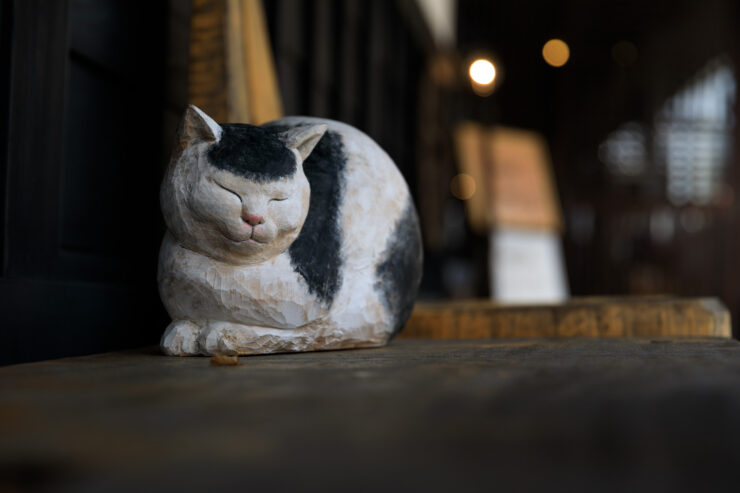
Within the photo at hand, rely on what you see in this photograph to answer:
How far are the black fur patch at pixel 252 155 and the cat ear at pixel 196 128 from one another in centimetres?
2

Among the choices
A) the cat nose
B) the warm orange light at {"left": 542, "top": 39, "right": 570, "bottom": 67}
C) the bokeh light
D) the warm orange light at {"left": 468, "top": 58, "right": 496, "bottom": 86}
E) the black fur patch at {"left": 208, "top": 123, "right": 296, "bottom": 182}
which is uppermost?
the bokeh light

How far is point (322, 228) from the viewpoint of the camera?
1.45 meters

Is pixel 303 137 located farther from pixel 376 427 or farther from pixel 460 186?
pixel 460 186

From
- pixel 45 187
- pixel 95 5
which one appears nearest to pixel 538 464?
pixel 45 187

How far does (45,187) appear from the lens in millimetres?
1412

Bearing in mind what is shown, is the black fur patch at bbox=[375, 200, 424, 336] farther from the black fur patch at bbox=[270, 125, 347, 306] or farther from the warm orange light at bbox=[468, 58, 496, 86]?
the warm orange light at bbox=[468, 58, 496, 86]

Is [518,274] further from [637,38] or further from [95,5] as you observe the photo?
[95,5]

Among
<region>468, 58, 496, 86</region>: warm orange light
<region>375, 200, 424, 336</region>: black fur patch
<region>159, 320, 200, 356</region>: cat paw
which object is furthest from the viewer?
<region>468, 58, 496, 86</region>: warm orange light

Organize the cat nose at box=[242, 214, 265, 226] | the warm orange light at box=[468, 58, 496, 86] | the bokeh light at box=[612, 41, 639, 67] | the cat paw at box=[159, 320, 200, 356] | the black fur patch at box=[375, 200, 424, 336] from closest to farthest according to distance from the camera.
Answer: the cat nose at box=[242, 214, 265, 226]
the cat paw at box=[159, 320, 200, 356]
the black fur patch at box=[375, 200, 424, 336]
the warm orange light at box=[468, 58, 496, 86]
the bokeh light at box=[612, 41, 639, 67]

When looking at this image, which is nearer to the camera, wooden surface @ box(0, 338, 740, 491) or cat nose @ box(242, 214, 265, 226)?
wooden surface @ box(0, 338, 740, 491)

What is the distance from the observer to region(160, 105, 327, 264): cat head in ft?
4.09

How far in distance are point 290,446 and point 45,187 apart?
1.05 meters

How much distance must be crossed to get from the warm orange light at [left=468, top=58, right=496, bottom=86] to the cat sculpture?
3466 millimetres

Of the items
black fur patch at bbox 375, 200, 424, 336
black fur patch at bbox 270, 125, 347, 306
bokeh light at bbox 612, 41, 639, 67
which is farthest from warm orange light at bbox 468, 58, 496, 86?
bokeh light at bbox 612, 41, 639, 67
